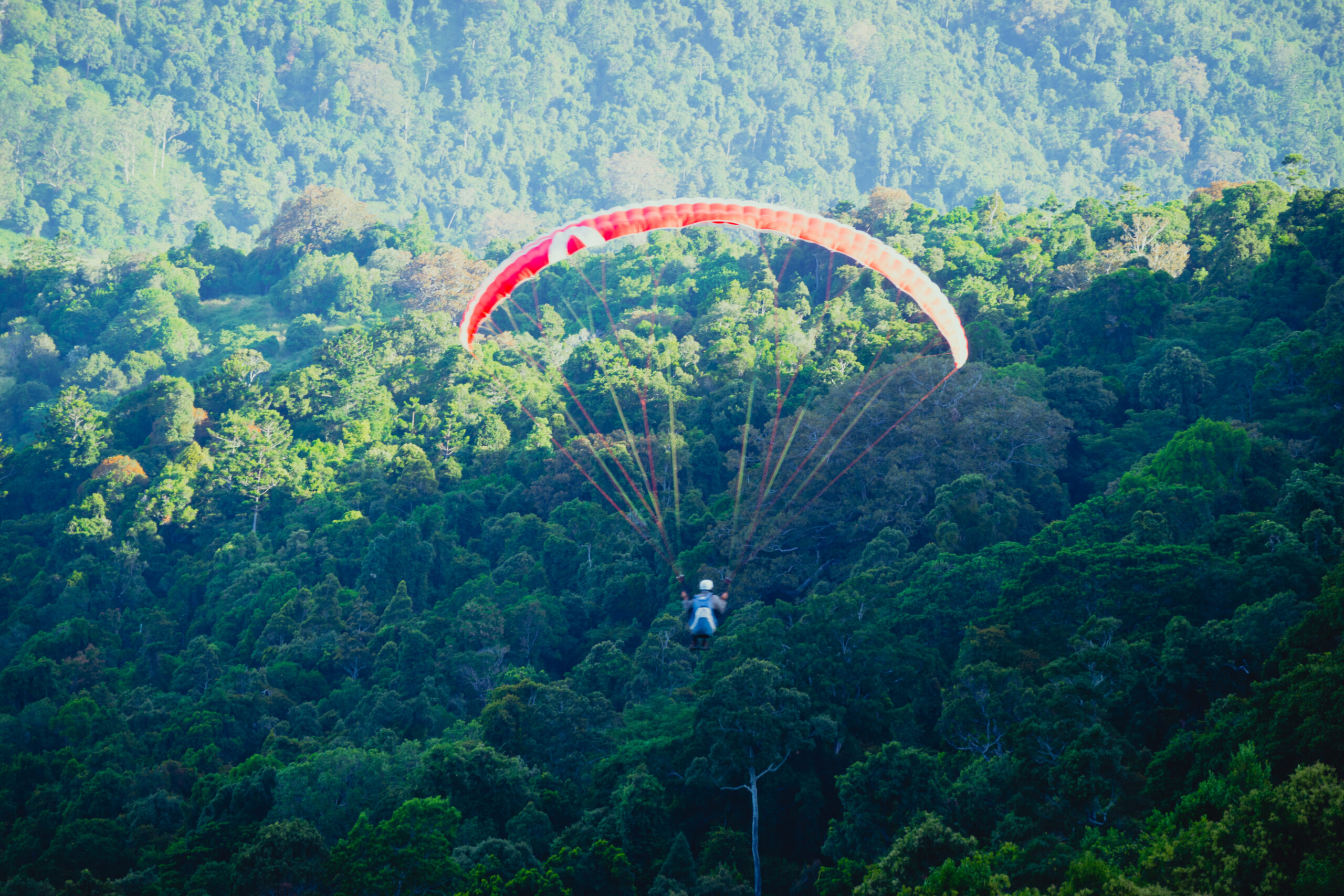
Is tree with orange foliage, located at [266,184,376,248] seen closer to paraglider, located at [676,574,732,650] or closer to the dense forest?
the dense forest

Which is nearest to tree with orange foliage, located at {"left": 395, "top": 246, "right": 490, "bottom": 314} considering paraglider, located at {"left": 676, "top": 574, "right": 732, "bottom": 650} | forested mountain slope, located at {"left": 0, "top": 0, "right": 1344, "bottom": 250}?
paraglider, located at {"left": 676, "top": 574, "right": 732, "bottom": 650}

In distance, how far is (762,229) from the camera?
1950 cm

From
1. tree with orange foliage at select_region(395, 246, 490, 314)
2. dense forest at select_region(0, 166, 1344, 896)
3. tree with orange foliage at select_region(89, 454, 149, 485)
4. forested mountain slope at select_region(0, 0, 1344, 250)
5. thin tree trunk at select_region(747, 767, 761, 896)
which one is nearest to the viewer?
dense forest at select_region(0, 166, 1344, 896)

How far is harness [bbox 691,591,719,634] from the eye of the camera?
1886 centimetres

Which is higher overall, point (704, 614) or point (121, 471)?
point (121, 471)

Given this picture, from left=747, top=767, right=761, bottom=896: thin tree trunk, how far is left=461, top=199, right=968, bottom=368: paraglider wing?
8.38m

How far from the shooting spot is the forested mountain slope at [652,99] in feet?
492

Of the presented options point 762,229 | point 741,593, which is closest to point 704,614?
point 762,229

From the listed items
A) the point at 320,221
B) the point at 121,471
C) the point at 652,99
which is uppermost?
the point at 652,99

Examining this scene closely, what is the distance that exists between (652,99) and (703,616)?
165818 millimetres

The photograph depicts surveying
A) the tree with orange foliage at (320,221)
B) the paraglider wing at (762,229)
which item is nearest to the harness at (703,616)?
the paraglider wing at (762,229)

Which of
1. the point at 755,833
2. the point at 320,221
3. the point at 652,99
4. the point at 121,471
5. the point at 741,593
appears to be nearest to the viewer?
the point at 755,833

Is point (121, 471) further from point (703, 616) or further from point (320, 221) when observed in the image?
point (320, 221)

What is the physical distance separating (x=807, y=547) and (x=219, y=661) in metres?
16.4
